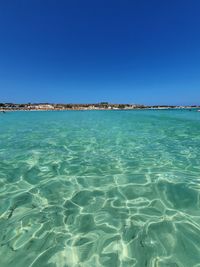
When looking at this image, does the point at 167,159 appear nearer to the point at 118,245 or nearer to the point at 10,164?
the point at 118,245

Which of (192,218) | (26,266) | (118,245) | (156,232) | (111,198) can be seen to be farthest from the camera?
(111,198)

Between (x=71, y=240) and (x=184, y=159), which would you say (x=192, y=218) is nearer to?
(x=71, y=240)

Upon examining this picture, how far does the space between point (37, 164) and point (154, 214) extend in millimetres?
4783

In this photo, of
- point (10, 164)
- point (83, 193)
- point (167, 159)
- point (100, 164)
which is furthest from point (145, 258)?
point (10, 164)

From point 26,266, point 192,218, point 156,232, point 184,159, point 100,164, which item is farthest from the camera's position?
point 184,159

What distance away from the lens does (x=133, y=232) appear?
11.5 ft

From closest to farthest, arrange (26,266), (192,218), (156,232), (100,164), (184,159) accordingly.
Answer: (26,266) → (156,232) → (192,218) → (100,164) → (184,159)

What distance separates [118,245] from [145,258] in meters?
0.47

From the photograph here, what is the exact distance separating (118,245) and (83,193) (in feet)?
6.34

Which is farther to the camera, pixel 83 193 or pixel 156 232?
pixel 83 193

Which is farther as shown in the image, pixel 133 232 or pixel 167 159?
pixel 167 159

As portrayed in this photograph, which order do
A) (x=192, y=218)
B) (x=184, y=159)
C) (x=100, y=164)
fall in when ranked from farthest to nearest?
(x=184, y=159)
(x=100, y=164)
(x=192, y=218)

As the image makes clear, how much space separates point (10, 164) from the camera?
7.27 metres

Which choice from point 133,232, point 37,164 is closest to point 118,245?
point 133,232
